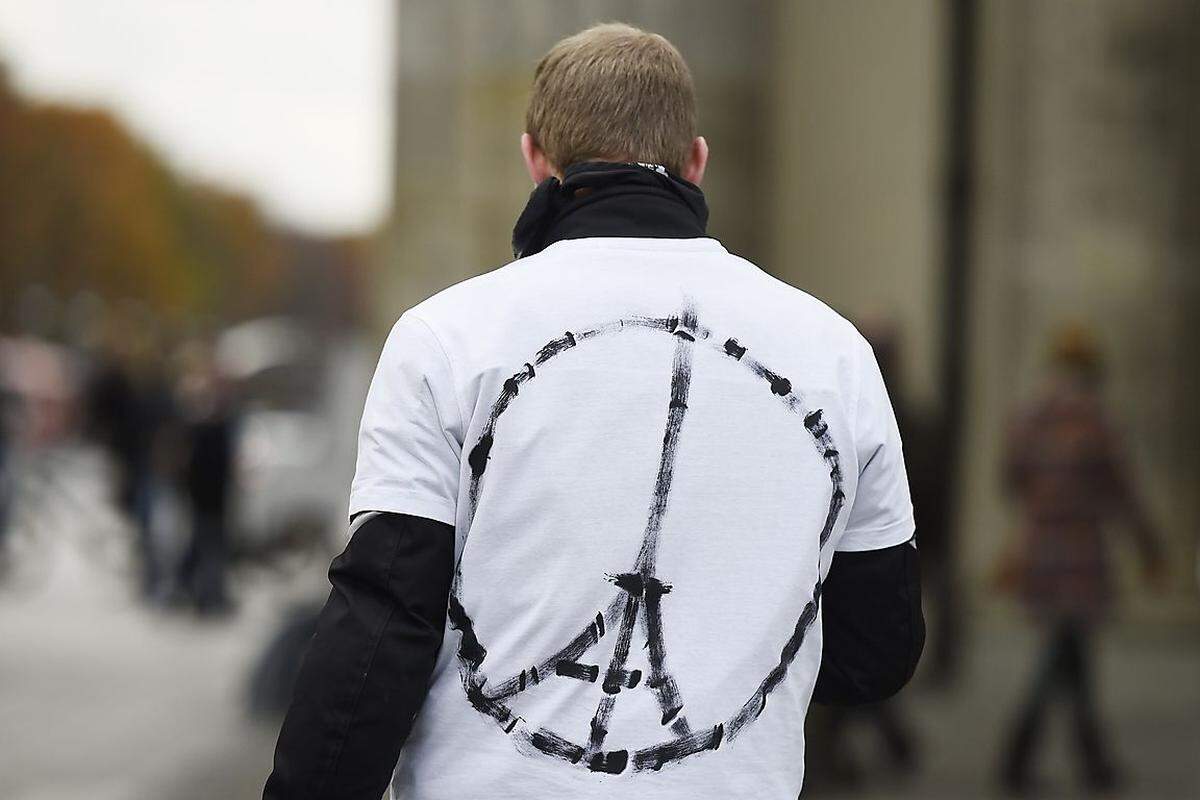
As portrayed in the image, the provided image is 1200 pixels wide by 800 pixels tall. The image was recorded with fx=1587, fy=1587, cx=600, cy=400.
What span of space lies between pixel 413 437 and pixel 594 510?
0.22 meters

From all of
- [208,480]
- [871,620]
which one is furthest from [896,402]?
[208,480]

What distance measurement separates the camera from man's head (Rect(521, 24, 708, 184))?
1874 mm

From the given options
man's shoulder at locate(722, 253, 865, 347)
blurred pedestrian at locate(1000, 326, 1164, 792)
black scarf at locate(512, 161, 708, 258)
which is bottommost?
blurred pedestrian at locate(1000, 326, 1164, 792)

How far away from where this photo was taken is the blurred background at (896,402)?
5.88m

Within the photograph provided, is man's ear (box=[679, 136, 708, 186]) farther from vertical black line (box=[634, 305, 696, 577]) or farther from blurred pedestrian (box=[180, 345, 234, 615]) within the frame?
blurred pedestrian (box=[180, 345, 234, 615])

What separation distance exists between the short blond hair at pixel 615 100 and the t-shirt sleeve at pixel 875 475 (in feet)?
1.17

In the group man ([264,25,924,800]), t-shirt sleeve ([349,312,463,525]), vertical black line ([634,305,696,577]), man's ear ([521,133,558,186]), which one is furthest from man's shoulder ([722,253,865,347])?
t-shirt sleeve ([349,312,463,525])

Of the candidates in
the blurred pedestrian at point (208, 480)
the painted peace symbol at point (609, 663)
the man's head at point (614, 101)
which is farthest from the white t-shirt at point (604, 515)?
the blurred pedestrian at point (208, 480)

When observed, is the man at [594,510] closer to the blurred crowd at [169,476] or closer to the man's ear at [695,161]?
the man's ear at [695,161]

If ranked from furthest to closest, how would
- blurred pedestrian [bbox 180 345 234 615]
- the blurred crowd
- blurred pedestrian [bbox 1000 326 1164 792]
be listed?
the blurred crowd, blurred pedestrian [bbox 180 345 234 615], blurred pedestrian [bbox 1000 326 1164 792]

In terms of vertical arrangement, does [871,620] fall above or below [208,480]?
above

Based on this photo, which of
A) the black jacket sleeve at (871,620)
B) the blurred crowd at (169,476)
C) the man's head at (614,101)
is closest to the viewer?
the man's head at (614,101)

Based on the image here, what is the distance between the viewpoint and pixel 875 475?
1973mm

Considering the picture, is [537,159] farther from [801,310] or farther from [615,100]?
[801,310]
